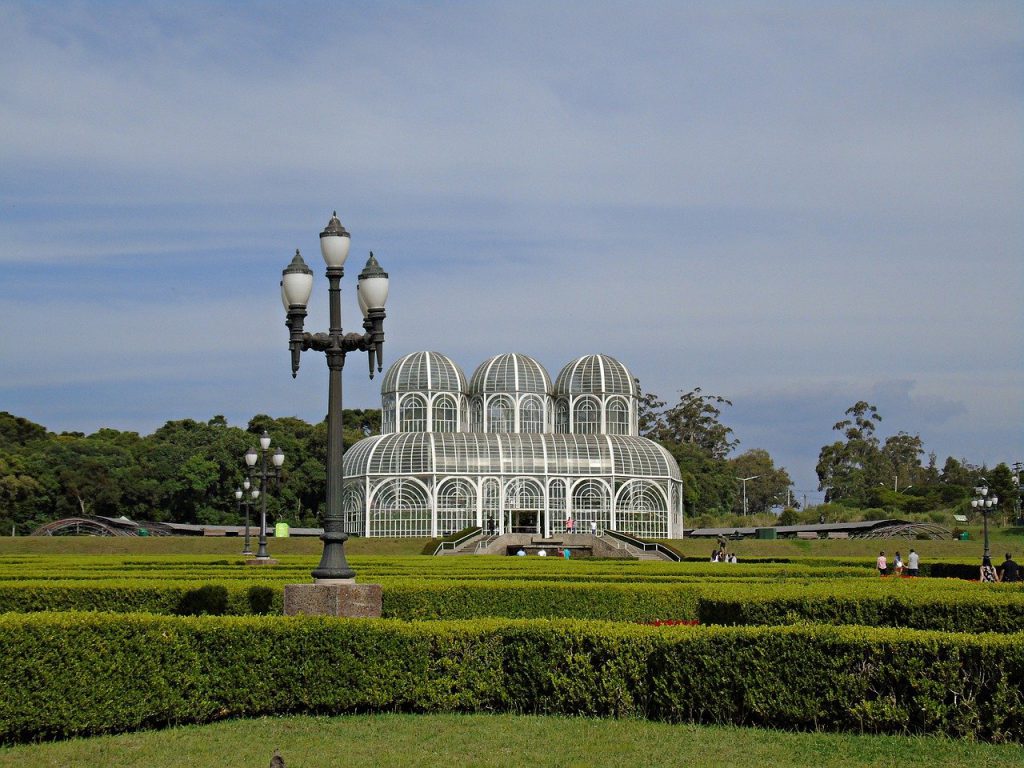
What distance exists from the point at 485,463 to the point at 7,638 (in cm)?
5098

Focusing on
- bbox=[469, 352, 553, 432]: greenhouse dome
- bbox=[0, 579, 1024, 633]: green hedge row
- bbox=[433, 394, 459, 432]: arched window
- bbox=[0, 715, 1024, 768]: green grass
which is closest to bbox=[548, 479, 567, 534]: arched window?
bbox=[469, 352, 553, 432]: greenhouse dome

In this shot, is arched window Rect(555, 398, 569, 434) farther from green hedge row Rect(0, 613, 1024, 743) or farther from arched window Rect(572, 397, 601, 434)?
green hedge row Rect(0, 613, 1024, 743)

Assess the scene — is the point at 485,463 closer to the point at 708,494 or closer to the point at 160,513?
the point at 160,513

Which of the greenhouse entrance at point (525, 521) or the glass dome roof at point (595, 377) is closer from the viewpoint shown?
the greenhouse entrance at point (525, 521)

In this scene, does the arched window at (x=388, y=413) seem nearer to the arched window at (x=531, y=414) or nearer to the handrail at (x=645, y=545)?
the arched window at (x=531, y=414)

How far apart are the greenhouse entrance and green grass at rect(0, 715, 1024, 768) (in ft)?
166

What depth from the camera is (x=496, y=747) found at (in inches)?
384

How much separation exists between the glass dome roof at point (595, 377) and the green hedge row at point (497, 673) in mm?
55503

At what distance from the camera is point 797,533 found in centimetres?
7231

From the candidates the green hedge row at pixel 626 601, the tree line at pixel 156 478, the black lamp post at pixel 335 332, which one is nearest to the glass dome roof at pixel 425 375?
the tree line at pixel 156 478

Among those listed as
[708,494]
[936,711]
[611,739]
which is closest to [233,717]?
[611,739]

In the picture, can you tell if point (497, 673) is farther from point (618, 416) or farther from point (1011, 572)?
point (618, 416)

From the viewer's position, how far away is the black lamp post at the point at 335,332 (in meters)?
14.3

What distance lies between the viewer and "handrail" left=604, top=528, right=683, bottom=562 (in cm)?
5038
